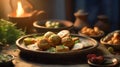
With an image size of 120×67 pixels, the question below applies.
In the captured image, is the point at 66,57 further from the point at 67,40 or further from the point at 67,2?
→ the point at 67,2

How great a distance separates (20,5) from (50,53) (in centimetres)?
117

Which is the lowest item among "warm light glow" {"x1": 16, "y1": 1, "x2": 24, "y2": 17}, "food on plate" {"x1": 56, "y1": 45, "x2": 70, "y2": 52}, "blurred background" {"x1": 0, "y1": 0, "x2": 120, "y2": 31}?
"blurred background" {"x1": 0, "y1": 0, "x2": 120, "y2": 31}

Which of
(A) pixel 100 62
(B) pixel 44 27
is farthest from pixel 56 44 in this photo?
(B) pixel 44 27

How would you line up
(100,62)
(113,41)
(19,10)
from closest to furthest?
(100,62) < (113,41) < (19,10)

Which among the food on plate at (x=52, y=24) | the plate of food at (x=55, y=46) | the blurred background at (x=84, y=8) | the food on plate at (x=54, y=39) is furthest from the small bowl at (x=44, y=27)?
the blurred background at (x=84, y=8)

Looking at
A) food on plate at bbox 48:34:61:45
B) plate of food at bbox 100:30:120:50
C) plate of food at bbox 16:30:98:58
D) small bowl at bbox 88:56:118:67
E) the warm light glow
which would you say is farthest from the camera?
the warm light glow

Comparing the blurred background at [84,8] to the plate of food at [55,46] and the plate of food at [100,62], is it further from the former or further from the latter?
the plate of food at [100,62]

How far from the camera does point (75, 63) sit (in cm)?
194

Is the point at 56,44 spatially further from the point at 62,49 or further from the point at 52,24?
the point at 52,24

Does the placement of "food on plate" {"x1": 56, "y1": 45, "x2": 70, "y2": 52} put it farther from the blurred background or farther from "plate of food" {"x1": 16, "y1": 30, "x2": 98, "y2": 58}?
the blurred background

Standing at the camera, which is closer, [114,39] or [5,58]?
[5,58]

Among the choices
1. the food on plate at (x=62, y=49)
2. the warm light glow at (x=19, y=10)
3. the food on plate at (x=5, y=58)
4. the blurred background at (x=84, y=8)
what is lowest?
the blurred background at (x=84, y=8)

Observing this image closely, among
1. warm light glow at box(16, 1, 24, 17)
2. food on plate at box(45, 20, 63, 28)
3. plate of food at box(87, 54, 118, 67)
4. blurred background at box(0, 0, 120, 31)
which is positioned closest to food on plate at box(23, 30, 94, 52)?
plate of food at box(87, 54, 118, 67)

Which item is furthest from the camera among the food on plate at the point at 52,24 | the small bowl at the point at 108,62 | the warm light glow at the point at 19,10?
the warm light glow at the point at 19,10
